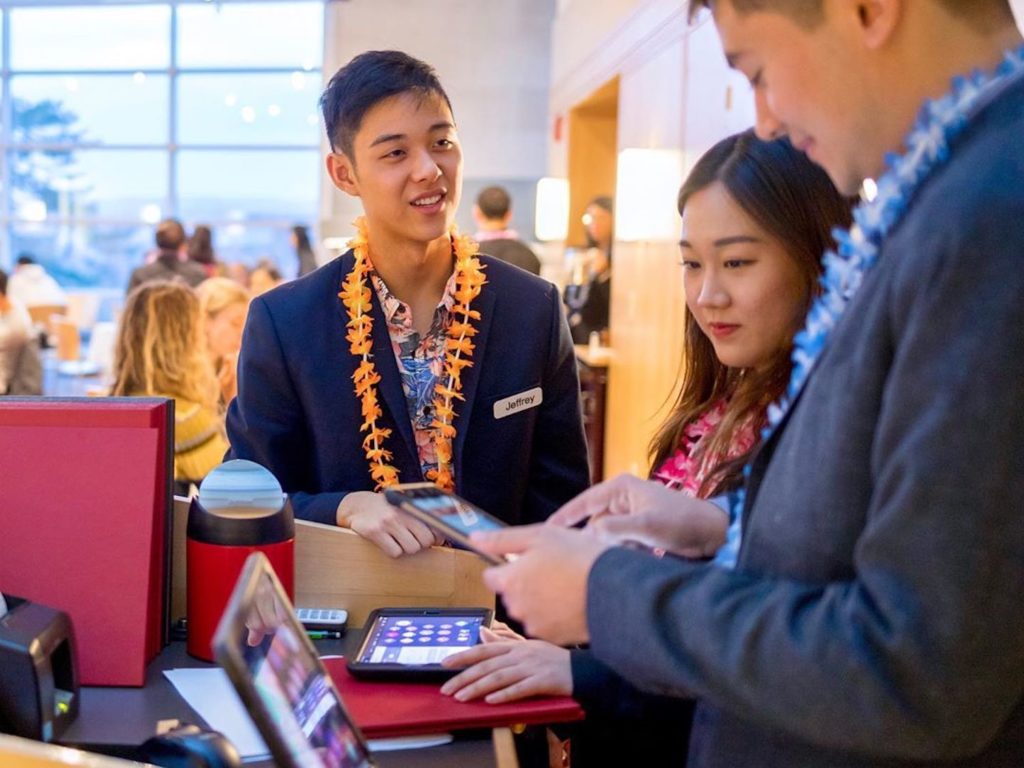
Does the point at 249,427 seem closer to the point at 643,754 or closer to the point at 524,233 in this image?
the point at 643,754

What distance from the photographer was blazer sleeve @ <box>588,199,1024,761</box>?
30.1 inches

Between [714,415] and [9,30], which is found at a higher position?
[9,30]

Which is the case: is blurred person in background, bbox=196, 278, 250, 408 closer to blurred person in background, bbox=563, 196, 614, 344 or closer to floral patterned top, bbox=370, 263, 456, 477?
floral patterned top, bbox=370, 263, 456, 477

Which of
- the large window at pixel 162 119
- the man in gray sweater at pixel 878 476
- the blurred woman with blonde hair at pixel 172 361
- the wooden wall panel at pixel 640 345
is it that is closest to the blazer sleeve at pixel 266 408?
the man in gray sweater at pixel 878 476

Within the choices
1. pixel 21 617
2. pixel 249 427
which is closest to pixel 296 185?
pixel 249 427

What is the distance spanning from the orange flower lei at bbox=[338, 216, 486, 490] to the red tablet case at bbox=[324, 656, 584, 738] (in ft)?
2.49

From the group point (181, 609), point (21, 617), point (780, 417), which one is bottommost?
point (181, 609)

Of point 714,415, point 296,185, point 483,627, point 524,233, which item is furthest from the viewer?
point 296,185

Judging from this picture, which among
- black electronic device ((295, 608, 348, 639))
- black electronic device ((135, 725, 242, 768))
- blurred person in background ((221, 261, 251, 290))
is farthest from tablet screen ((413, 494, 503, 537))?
blurred person in background ((221, 261, 251, 290))

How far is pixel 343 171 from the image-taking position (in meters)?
2.30

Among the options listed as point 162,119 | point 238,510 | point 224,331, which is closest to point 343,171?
point 238,510

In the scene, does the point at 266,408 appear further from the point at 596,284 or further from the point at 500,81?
the point at 500,81

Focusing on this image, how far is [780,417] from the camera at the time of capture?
3.11ft

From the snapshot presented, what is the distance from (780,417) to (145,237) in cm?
1286
